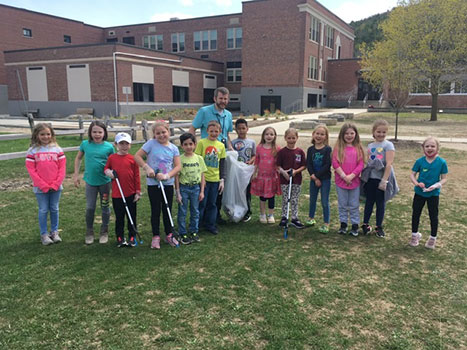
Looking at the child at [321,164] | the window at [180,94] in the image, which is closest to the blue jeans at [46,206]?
the child at [321,164]

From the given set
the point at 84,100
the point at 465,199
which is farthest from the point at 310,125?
the point at 84,100

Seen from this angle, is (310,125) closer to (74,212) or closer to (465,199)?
(465,199)

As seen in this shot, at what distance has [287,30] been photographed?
127ft

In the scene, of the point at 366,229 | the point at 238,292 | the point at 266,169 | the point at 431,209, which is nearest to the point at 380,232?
the point at 366,229

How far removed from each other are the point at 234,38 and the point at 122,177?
148 ft

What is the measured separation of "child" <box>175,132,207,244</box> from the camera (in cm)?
479

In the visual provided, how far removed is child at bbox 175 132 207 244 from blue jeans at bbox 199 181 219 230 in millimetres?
243

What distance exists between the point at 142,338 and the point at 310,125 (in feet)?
64.9

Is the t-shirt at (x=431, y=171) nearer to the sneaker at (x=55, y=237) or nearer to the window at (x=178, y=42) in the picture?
the sneaker at (x=55, y=237)

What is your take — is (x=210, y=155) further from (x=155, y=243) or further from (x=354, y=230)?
(x=354, y=230)

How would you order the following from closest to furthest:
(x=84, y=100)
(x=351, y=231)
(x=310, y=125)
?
(x=351, y=231) < (x=310, y=125) < (x=84, y=100)

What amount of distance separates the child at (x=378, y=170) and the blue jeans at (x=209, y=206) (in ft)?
6.96

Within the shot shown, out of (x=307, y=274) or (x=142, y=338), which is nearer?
(x=142, y=338)

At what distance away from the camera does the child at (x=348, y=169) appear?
5062mm
